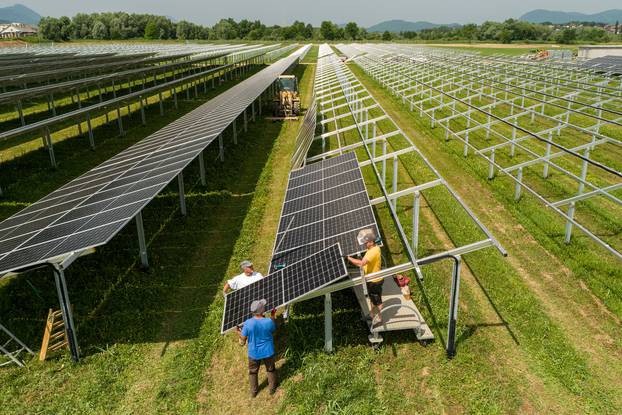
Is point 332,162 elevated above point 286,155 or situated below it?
above

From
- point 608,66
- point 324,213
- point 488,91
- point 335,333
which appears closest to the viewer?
point 335,333

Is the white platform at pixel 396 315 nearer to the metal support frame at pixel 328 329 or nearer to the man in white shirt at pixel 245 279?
the metal support frame at pixel 328 329

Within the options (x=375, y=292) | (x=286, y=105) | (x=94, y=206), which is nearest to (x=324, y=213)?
(x=375, y=292)

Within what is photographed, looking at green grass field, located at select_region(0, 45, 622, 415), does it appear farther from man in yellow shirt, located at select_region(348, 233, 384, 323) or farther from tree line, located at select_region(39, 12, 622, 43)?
tree line, located at select_region(39, 12, 622, 43)

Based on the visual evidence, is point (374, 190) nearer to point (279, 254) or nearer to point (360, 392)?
point (279, 254)

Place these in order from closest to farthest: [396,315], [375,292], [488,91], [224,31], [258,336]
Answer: [258,336] → [375,292] → [396,315] → [488,91] → [224,31]

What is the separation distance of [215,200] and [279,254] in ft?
22.2

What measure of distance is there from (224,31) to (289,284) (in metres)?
178

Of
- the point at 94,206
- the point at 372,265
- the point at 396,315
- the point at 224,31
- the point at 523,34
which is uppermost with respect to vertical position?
the point at 224,31

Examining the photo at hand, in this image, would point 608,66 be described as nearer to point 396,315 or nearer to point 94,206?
point 396,315

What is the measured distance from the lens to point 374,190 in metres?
15.9

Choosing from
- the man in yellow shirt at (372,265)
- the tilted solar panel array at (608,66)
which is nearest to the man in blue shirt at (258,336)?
the man in yellow shirt at (372,265)

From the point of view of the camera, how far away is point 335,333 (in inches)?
332

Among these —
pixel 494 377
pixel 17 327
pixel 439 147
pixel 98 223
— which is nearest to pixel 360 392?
pixel 494 377
